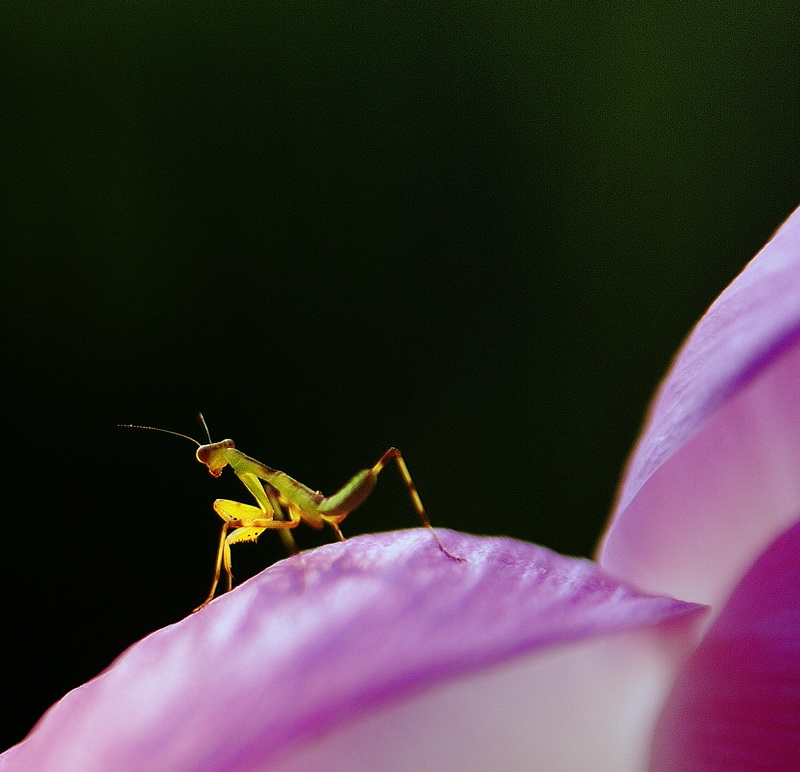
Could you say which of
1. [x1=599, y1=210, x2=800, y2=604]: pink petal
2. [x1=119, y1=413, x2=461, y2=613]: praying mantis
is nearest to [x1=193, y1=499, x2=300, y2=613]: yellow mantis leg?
[x1=119, y1=413, x2=461, y2=613]: praying mantis

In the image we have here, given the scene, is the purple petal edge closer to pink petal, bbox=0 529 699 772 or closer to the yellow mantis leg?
pink petal, bbox=0 529 699 772

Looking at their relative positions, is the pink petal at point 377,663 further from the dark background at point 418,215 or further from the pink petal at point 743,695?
the dark background at point 418,215

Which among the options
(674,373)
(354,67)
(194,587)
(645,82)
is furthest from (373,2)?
(674,373)

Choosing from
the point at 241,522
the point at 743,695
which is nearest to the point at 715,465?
the point at 743,695

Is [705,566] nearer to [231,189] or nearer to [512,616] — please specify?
[512,616]

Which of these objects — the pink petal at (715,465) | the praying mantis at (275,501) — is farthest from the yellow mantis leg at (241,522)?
the pink petal at (715,465)

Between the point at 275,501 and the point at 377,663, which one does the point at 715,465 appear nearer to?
the point at 377,663
